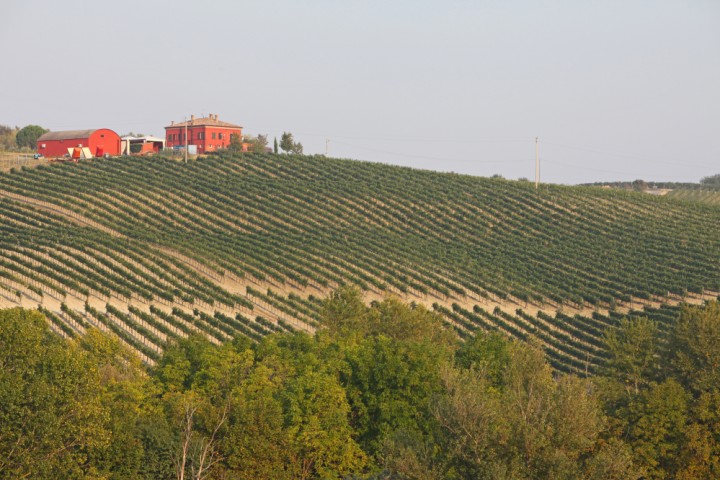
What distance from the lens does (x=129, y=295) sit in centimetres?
6419

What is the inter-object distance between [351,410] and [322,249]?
45016mm

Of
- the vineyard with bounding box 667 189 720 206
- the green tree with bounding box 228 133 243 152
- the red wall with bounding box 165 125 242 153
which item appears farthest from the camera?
the vineyard with bounding box 667 189 720 206

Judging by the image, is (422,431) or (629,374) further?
(629,374)

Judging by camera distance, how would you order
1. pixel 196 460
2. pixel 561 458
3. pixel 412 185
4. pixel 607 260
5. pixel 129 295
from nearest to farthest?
pixel 561 458 < pixel 196 460 < pixel 129 295 < pixel 607 260 < pixel 412 185

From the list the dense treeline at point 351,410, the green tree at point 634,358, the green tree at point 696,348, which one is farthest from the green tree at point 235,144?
the green tree at point 696,348

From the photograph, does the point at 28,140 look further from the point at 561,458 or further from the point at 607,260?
the point at 561,458

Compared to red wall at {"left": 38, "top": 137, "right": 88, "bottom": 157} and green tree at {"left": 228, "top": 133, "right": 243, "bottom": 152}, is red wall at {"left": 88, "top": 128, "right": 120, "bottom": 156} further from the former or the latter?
green tree at {"left": 228, "top": 133, "right": 243, "bottom": 152}

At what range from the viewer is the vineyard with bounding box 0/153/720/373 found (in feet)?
214

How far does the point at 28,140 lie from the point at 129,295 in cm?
8921

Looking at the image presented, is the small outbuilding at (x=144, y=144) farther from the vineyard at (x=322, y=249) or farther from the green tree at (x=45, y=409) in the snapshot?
the green tree at (x=45, y=409)

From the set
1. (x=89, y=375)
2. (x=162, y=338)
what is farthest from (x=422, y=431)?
(x=162, y=338)

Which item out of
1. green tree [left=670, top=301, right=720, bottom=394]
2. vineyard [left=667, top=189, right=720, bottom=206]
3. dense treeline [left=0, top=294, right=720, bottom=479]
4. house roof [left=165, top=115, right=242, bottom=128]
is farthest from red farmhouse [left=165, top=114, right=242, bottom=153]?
green tree [left=670, top=301, right=720, bottom=394]

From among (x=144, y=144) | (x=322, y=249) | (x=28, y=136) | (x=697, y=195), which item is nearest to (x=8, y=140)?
(x=28, y=136)

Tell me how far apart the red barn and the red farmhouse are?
1230 centimetres
